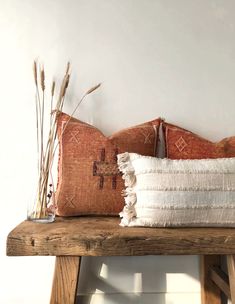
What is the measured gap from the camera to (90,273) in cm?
106

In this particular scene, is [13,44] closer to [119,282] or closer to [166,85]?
[166,85]

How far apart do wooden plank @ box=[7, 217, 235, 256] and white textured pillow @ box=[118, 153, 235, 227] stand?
0.17ft

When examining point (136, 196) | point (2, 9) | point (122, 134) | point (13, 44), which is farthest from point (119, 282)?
→ point (2, 9)

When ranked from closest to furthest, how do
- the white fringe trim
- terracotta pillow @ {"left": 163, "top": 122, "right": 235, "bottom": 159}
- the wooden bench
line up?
1. the wooden bench
2. the white fringe trim
3. terracotta pillow @ {"left": 163, "top": 122, "right": 235, "bottom": 159}

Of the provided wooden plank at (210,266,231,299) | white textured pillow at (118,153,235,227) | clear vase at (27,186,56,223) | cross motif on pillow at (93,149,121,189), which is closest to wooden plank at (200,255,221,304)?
wooden plank at (210,266,231,299)

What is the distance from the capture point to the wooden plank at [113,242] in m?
0.71

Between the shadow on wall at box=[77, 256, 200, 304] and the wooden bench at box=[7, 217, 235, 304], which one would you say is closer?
the wooden bench at box=[7, 217, 235, 304]

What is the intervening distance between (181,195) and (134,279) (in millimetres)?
443

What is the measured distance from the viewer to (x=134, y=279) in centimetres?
106

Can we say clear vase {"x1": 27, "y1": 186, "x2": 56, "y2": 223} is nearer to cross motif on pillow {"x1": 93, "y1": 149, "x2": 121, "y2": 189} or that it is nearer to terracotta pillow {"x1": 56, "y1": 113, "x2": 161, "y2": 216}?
terracotta pillow {"x1": 56, "y1": 113, "x2": 161, "y2": 216}

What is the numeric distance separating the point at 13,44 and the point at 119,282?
0.89m

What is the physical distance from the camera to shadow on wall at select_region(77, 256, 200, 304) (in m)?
1.06

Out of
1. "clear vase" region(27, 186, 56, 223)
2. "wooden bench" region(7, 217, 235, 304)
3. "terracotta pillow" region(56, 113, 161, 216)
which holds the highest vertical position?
"terracotta pillow" region(56, 113, 161, 216)

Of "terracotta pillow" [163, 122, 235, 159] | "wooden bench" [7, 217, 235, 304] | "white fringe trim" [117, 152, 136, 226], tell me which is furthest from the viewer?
"terracotta pillow" [163, 122, 235, 159]
